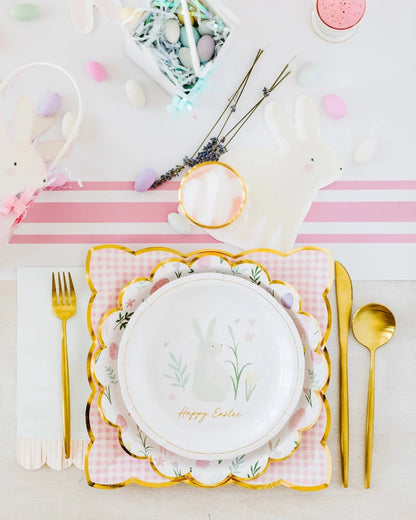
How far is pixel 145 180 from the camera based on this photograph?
3.31 feet

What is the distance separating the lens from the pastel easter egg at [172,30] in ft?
3.08

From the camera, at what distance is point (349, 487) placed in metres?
1.03

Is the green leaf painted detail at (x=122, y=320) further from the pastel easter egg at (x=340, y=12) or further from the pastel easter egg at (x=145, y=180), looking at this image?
the pastel easter egg at (x=340, y=12)

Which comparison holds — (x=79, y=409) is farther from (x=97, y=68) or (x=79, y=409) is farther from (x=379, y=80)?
(x=379, y=80)

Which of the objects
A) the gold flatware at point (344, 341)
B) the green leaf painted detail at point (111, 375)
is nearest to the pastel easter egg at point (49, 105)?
the green leaf painted detail at point (111, 375)

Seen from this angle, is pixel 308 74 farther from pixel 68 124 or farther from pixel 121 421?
pixel 121 421

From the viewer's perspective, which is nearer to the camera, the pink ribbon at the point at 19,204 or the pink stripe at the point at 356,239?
the pink ribbon at the point at 19,204

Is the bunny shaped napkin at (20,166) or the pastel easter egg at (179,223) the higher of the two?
the bunny shaped napkin at (20,166)

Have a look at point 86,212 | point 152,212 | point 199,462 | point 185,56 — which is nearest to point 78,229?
point 86,212

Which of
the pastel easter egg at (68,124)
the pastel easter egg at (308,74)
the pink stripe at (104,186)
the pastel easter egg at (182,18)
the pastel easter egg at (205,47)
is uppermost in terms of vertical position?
the pastel easter egg at (182,18)

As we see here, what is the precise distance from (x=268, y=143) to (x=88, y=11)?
0.41 meters

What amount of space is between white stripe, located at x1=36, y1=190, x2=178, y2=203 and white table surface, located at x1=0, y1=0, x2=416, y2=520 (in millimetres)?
31

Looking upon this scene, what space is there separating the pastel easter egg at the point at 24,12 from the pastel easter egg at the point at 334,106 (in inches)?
21.6

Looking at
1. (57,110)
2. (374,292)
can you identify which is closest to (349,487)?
(374,292)
